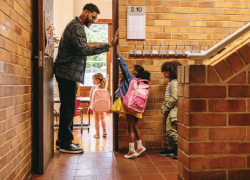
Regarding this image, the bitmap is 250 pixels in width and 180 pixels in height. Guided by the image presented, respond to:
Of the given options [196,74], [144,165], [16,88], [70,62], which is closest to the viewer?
[196,74]

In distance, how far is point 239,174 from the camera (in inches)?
55.1

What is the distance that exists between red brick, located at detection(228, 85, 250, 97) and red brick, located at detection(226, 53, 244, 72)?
0.09 m

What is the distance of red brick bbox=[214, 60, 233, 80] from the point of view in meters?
1.35

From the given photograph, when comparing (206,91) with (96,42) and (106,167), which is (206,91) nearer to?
(106,167)

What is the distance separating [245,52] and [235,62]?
0.25ft

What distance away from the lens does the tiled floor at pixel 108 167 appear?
248 centimetres

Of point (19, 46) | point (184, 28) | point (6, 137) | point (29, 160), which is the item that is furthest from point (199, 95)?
point (184, 28)

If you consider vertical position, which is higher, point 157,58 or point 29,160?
point 157,58

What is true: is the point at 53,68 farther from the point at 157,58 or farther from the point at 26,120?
the point at 157,58

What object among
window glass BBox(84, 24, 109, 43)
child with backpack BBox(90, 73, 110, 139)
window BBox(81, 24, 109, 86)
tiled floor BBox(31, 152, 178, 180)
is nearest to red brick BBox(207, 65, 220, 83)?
tiled floor BBox(31, 152, 178, 180)

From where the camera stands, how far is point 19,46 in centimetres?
207

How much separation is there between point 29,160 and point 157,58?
2012mm

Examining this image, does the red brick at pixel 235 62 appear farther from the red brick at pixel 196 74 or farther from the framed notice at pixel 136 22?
the framed notice at pixel 136 22

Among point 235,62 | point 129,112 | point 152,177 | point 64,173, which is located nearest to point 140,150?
point 129,112
